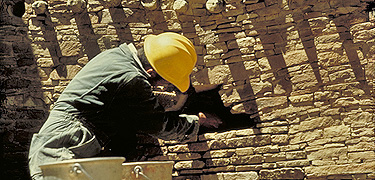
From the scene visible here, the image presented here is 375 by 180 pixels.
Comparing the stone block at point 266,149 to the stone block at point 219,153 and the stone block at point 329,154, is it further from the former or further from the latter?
the stone block at point 329,154

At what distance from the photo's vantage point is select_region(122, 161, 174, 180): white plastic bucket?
3.84 meters

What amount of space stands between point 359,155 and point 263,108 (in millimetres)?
1146

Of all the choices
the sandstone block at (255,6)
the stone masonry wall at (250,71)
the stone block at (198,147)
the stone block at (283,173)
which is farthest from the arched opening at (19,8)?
the stone block at (283,173)

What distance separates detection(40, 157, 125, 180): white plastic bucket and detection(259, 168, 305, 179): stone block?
269 centimetres

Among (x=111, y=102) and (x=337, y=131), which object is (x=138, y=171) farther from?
(x=337, y=131)

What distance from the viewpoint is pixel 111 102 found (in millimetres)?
3982

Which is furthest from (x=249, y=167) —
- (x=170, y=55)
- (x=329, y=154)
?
(x=170, y=55)

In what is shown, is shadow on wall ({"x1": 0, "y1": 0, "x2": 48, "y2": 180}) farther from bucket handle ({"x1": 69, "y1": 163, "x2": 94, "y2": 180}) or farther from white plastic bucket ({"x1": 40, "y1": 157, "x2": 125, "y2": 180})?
bucket handle ({"x1": 69, "y1": 163, "x2": 94, "y2": 180})

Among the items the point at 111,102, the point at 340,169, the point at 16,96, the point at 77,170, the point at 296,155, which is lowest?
the point at 340,169

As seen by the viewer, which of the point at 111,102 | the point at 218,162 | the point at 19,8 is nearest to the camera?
the point at 111,102

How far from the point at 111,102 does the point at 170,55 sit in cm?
59

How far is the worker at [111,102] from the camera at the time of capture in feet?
12.5

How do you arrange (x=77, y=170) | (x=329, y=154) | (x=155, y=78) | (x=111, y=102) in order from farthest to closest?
(x=329, y=154), (x=155, y=78), (x=111, y=102), (x=77, y=170)

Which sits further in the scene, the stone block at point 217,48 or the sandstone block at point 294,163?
the stone block at point 217,48
